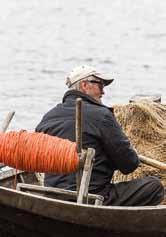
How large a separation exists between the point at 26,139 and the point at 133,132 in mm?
2862

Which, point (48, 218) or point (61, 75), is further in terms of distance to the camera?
point (61, 75)

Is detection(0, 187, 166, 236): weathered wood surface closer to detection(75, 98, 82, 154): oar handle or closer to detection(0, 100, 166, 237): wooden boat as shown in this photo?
detection(0, 100, 166, 237): wooden boat

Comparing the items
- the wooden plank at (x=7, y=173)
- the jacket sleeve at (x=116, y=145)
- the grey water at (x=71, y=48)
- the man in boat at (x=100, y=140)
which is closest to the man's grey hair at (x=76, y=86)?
the man in boat at (x=100, y=140)

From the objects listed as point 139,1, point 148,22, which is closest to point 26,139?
point 148,22

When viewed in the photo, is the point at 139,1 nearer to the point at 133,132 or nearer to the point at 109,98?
Answer: the point at 109,98

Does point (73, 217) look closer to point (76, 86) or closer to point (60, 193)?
point (60, 193)

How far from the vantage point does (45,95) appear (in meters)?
19.5

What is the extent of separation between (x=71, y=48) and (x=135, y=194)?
19166 mm

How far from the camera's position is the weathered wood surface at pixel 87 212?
6.99m

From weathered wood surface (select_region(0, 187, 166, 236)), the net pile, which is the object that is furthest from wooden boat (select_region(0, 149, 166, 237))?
the net pile

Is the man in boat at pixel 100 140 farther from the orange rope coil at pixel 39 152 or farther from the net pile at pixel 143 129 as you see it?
the net pile at pixel 143 129

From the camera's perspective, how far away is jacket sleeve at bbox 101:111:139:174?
7492 mm

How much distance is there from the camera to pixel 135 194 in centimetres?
773

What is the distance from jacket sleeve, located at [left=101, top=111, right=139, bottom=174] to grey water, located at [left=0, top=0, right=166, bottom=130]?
8001mm
